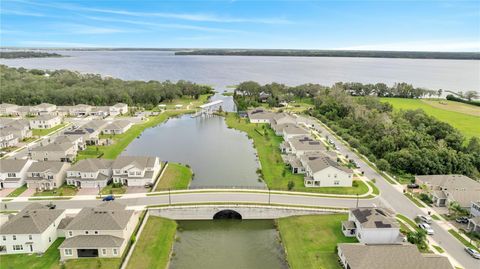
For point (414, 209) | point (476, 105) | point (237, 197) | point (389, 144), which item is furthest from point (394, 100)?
point (237, 197)

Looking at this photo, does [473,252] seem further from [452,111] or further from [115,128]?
[452,111]

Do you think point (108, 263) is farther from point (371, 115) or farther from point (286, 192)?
point (371, 115)

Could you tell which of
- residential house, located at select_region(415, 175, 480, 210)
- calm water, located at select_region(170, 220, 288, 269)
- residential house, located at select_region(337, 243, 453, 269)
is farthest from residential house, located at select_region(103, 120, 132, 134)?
residential house, located at select_region(415, 175, 480, 210)

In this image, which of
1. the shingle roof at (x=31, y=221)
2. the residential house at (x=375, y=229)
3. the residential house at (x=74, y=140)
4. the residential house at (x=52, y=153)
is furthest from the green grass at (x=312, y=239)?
the residential house at (x=74, y=140)

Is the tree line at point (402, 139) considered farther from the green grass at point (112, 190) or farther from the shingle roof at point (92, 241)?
the shingle roof at point (92, 241)

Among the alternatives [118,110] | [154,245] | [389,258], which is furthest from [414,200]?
[118,110]
